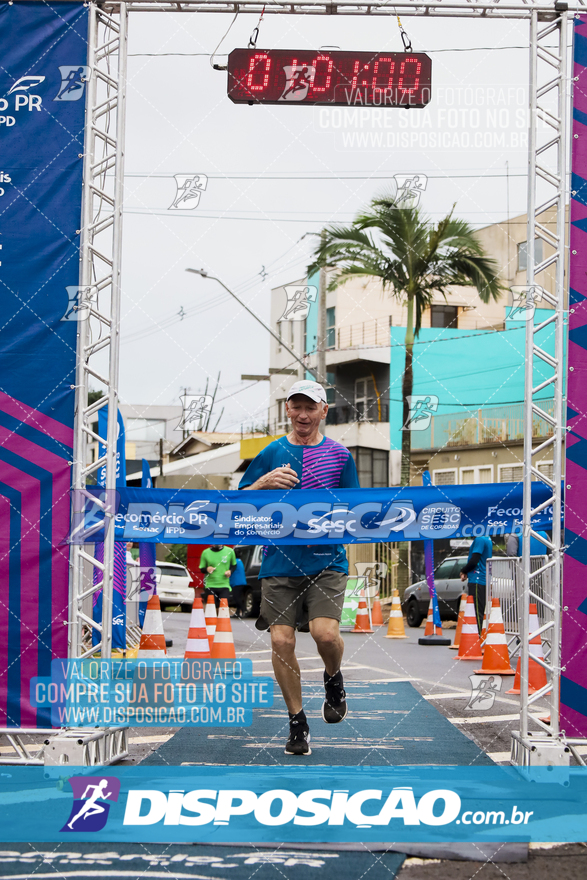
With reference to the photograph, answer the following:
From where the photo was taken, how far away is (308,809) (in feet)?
14.6

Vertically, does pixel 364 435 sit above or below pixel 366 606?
above

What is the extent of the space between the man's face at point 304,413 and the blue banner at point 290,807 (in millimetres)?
1927

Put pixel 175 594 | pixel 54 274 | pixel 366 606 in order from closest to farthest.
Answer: pixel 54 274 → pixel 366 606 → pixel 175 594

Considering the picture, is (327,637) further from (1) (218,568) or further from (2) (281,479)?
(1) (218,568)

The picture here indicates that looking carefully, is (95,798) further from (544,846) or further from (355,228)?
(355,228)

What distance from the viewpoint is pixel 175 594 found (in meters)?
26.3

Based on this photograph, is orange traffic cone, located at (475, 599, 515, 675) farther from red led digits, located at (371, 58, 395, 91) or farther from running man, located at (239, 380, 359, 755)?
red led digits, located at (371, 58, 395, 91)

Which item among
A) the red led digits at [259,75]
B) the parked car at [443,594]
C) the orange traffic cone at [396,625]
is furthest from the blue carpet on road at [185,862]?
the parked car at [443,594]

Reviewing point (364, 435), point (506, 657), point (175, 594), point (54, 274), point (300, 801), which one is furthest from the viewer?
point (364, 435)

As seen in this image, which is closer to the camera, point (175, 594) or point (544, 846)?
point (544, 846)

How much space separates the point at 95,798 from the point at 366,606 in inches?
491

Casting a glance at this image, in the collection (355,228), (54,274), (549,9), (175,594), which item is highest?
(355,228)

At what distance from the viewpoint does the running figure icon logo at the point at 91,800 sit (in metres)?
4.33

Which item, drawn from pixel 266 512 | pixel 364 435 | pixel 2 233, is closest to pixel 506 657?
pixel 266 512
